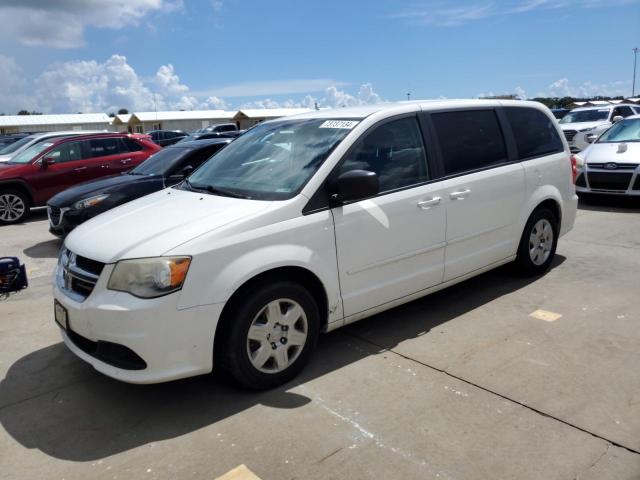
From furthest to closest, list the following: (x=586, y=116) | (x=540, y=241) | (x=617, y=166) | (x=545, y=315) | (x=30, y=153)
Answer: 1. (x=586, y=116)
2. (x=30, y=153)
3. (x=617, y=166)
4. (x=540, y=241)
5. (x=545, y=315)

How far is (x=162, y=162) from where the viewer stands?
27.7 ft

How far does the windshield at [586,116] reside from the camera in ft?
60.6

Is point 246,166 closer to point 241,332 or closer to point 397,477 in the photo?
point 241,332

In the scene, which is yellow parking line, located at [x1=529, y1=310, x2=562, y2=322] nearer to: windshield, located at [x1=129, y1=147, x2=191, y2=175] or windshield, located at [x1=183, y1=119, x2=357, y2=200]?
windshield, located at [x1=183, y1=119, x2=357, y2=200]

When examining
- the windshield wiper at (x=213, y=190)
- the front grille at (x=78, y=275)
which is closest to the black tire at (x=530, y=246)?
the windshield wiper at (x=213, y=190)

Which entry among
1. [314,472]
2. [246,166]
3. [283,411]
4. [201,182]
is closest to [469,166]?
[246,166]

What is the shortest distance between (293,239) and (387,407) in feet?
3.88

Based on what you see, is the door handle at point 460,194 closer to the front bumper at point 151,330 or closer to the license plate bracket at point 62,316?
the front bumper at point 151,330

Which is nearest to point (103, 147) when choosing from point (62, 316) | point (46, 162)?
point (46, 162)

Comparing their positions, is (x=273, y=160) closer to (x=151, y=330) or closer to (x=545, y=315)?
(x=151, y=330)

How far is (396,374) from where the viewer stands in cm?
367

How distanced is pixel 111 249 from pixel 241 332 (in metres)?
0.93

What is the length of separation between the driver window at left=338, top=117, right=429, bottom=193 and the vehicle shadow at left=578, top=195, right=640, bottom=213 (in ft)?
20.5

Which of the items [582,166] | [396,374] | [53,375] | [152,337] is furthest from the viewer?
[582,166]
